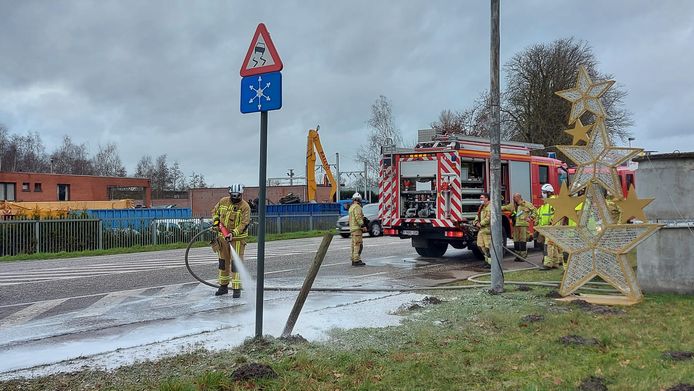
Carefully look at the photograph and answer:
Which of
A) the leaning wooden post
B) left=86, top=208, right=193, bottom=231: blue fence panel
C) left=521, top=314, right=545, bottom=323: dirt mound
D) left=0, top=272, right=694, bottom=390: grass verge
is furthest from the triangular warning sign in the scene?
left=86, top=208, right=193, bottom=231: blue fence panel

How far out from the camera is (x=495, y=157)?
29.1ft

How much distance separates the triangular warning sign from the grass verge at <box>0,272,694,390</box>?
8.53ft

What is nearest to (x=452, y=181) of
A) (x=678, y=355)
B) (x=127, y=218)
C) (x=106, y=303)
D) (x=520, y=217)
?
(x=520, y=217)

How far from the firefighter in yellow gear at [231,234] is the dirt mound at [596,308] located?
4910mm

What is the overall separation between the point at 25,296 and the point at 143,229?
1384cm

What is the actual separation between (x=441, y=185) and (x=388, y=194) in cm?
153

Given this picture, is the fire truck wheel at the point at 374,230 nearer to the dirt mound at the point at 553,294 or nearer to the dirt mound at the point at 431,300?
the dirt mound at the point at 553,294

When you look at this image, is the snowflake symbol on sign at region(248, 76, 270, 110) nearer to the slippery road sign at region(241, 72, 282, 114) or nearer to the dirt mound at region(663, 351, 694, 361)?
the slippery road sign at region(241, 72, 282, 114)

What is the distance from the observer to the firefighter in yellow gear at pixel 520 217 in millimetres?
13680

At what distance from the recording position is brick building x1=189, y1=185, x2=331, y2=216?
58.8 m

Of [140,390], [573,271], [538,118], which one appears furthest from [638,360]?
[538,118]

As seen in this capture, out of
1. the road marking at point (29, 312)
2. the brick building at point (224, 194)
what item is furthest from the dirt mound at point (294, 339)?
the brick building at point (224, 194)

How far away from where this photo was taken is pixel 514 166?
A: 1497cm

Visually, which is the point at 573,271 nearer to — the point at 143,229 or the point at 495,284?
the point at 495,284
